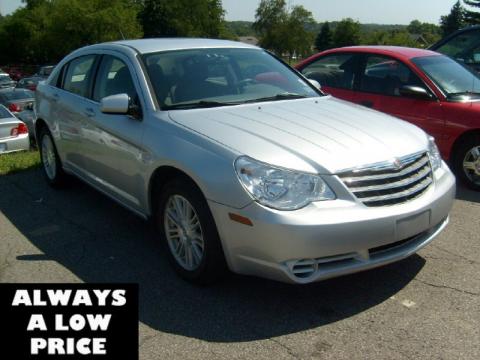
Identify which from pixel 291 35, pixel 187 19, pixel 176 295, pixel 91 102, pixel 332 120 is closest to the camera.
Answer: pixel 176 295

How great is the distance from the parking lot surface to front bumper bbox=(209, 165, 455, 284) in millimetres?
294

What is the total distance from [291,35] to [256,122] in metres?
109

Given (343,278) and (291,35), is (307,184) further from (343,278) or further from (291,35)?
(291,35)

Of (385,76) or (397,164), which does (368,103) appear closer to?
(385,76)

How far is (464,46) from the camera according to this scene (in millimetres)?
8742

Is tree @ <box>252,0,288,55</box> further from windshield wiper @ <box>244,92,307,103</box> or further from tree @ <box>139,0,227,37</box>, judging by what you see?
windshield wiper @ <box>244,92,307,103</box>

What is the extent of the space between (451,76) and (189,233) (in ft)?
13.9

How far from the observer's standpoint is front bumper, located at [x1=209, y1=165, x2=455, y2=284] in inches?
121

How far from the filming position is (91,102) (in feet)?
16.3

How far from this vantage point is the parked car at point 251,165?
315 cm

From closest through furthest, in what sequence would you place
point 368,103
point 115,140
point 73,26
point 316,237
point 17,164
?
point 316,237, point 115,140, point 368,103, point 17,164, point 73,26

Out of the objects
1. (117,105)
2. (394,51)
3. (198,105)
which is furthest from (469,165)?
(117,105)

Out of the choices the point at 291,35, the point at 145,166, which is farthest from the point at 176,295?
the point at 291,35

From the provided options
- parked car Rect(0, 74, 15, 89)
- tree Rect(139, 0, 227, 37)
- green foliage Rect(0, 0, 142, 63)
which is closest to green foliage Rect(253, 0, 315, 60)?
tree Rect(139, 0, 227, 37)
